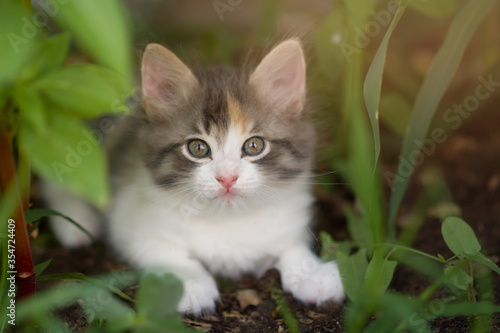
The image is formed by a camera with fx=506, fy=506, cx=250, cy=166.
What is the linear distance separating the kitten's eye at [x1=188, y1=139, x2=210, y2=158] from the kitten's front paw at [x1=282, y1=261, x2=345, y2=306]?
620 millimetres

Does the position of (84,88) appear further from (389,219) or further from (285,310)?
(389,219)

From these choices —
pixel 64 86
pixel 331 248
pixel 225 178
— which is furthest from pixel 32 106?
pixel 331 248

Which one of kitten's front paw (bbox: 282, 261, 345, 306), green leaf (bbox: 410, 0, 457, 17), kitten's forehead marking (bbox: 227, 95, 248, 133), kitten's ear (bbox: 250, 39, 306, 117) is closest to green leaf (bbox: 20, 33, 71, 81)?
kitten's forehead marking (bbox: 227, 95, 248, 133)

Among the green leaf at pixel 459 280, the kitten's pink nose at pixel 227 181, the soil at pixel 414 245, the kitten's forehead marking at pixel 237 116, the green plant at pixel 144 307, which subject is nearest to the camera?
the green plant at pixel 144 307

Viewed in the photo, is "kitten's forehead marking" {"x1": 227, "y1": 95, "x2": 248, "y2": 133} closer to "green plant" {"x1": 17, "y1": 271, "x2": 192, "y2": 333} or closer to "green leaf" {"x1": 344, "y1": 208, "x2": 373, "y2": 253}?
"green leaf" {"x1": 344, "y1": 208, "x2": 373, "y2": 253}

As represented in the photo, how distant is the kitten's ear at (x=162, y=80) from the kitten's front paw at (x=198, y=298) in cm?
77

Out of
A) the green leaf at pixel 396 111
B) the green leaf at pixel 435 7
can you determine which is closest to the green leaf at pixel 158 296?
the green leaf at pixel 435 7

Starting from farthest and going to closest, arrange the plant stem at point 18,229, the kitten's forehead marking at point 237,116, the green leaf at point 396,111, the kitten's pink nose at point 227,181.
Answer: the green leaf at point 396,111
the kitten's forehead marking at point 237,116
the kitten's pink nose at point 227,181
the plant stem at point 18,229

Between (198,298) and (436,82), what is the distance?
4.25 ft

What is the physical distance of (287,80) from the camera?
7.55ft

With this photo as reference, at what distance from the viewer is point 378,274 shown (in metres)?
1.76

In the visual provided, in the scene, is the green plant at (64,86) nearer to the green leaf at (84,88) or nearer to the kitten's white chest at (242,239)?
the green leaf at (84,88)

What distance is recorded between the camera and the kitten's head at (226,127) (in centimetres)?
206

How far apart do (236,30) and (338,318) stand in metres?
3.16
